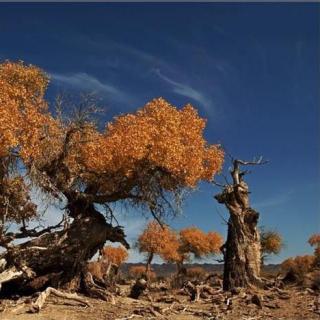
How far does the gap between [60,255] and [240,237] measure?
35.3ft

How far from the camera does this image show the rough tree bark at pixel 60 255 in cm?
2569

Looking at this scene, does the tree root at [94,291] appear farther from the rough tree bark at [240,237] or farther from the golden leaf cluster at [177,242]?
the golden leaf cluster at [177,242]

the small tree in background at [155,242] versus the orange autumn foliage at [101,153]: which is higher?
the small tree in background at [155,242]

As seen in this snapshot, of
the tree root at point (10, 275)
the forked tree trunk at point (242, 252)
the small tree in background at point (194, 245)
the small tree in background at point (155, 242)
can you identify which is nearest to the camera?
the tree root at point (10, 275)

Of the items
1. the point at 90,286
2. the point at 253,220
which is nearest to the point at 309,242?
the point at 253,220

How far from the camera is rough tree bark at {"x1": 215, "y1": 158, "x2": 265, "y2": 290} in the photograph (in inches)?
1168

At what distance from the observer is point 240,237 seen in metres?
30.6

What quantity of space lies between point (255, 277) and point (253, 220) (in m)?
3.55

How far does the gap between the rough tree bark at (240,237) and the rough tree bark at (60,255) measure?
743cm

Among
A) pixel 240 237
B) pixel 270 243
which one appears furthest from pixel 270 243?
pixel 240 237

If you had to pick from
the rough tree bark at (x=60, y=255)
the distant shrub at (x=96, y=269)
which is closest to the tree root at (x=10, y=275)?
the rough tree bark at (x=60, y=255)

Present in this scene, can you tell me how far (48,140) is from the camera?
26.1m

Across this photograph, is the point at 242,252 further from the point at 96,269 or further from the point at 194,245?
the point at 194,245

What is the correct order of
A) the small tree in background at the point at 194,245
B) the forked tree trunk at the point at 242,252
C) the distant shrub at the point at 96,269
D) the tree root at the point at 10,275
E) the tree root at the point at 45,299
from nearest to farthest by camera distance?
the tree root at the point at 45,299
the tree root at the point at 10,275
the forked tree trunk at the point at 242,252
the distant shrub at the point at 96,269
the small tree in background at the point at 194,245
